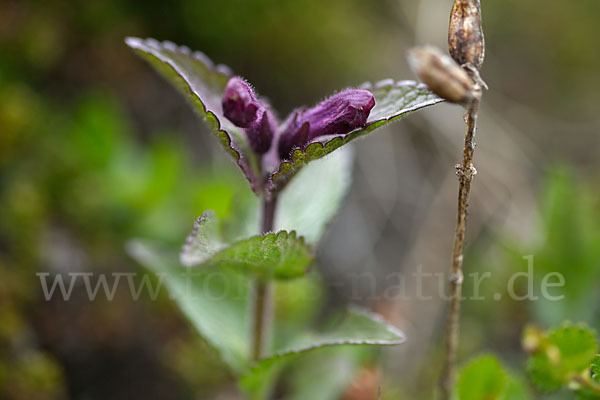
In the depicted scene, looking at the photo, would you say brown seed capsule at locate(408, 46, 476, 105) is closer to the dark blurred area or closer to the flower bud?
the flower bud

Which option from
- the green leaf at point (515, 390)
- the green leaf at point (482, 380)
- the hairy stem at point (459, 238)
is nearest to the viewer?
the hairy stem at point (459, 238)

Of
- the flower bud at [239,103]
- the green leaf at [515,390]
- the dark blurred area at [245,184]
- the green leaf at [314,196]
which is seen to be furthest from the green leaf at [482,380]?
the flower bud at [239,103]

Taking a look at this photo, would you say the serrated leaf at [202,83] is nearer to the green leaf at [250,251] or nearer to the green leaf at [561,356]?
the green leaf at [250,251]

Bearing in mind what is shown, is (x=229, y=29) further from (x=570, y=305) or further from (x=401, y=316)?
(x=570, y=305)

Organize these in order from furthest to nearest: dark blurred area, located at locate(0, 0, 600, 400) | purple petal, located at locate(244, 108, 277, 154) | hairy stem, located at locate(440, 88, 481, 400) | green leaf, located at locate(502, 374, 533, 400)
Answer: dark blurred area, located at locate(0, 0, 600, 400) < green leaf, located at locate(502, 374, 533, 400) < purple petal, located at locate(244, 108, 277, 154) < hairy stem, located at locate(440, 88, 481, 400)

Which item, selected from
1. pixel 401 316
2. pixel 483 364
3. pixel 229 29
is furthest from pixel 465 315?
pixel 229 29

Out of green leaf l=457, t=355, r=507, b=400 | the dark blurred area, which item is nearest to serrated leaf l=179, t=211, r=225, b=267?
the dark blurred area

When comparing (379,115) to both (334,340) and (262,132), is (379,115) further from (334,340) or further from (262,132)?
(334,340)
